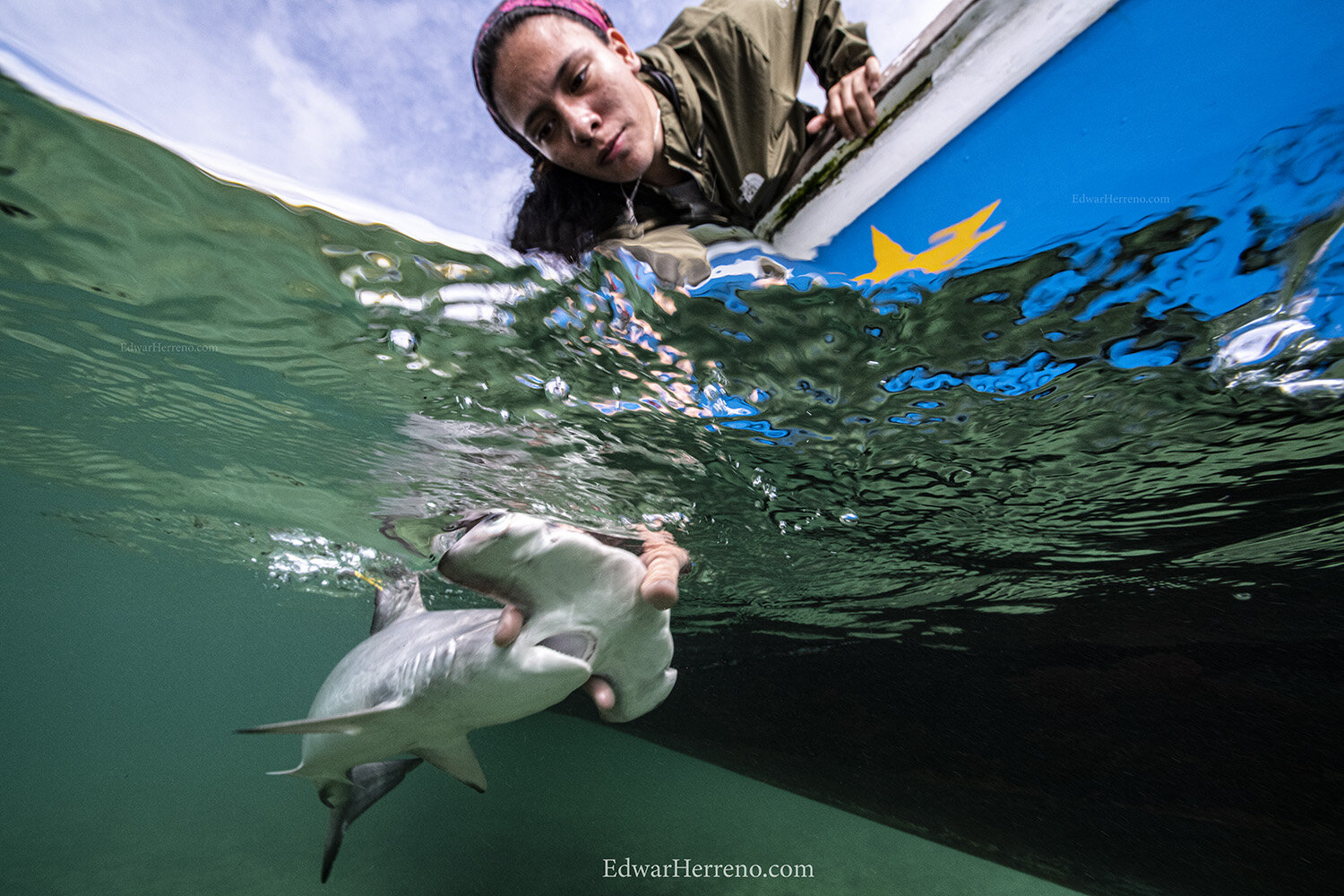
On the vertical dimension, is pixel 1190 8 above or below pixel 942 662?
above

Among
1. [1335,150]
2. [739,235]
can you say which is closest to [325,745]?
[739,235]

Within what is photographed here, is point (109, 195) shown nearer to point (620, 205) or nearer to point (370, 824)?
point (620, 205)

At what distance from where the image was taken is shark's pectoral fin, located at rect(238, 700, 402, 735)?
305 centimetres

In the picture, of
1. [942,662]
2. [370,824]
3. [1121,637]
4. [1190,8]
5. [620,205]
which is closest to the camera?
[1190,8]

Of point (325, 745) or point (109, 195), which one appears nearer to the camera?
point (109, 195)

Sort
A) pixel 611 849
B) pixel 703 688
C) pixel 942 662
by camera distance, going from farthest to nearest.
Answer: pixel 611 849
pixel 703 688
pixel 942 662

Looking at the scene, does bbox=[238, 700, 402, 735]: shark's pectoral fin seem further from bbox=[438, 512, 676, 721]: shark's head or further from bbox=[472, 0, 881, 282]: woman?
bbox=[472, 0, 881, 282]: woman

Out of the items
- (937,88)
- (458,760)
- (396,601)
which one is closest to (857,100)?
(937,88)

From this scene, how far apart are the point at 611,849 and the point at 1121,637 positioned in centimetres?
1636

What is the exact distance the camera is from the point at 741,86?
113 inches

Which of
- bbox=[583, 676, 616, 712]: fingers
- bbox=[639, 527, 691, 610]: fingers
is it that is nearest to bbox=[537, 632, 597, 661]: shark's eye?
bbox=[583, 676, 616, 712]: fingers

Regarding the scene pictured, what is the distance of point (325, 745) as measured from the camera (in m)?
4.10

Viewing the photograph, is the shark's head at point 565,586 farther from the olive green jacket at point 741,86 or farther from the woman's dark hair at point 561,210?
the olive green jacket at point 741,86

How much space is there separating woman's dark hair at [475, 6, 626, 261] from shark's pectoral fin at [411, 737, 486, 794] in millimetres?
3702
